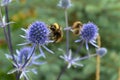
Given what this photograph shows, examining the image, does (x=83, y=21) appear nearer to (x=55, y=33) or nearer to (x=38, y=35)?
(x=55, y=33)

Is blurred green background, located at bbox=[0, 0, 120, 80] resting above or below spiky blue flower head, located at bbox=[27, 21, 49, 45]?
below

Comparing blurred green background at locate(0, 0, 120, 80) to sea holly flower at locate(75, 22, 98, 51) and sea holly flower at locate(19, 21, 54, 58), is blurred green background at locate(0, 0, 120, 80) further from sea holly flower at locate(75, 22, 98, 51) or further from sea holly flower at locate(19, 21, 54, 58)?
sea holly flower at locate(19, 21, 54, 58)

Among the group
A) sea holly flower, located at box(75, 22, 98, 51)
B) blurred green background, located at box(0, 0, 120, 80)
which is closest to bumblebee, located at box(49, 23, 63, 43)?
sea holly flower, located at box(75, 22, 98, 51)

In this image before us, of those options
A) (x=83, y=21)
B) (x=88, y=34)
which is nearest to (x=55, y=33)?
(x=88, y=34)

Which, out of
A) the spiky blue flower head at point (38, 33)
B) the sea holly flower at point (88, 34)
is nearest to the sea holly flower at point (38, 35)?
the spiky blue flower head at point (38, 33)

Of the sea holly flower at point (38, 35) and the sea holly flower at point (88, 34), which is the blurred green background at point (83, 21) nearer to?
the sea holly flower at point (88, 34)
